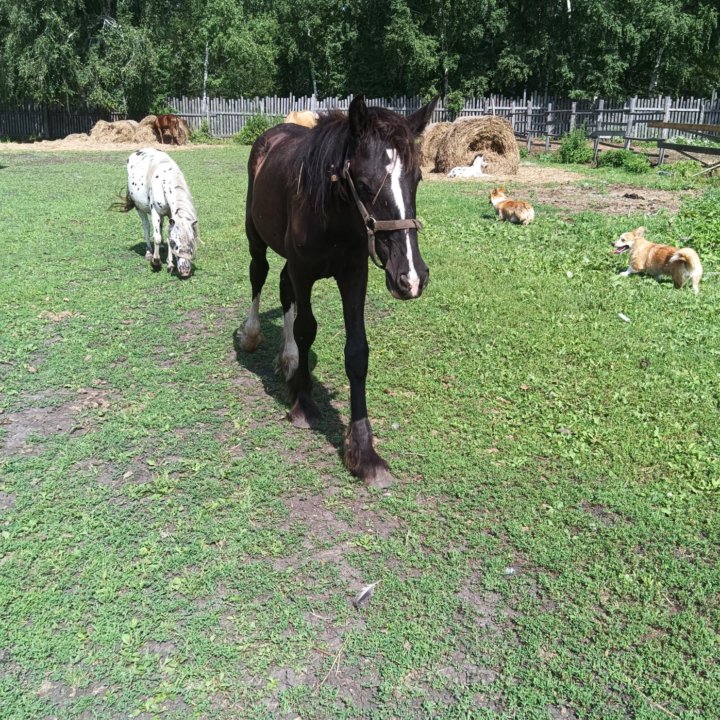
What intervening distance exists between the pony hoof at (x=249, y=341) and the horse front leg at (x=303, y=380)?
0.93m

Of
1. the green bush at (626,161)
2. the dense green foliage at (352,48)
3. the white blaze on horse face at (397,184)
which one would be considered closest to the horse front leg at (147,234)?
the white blaze on horse face at (397,184)

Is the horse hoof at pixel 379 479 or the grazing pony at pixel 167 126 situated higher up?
the grazing pony at pixel 167 126

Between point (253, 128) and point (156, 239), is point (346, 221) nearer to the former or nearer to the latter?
point (156, 239)

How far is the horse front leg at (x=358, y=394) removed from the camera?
3436mm

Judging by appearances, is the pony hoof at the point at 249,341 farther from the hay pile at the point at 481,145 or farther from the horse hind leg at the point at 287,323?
the hay pile at the point at 481,145

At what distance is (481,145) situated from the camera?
16.7 m

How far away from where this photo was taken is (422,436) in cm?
390

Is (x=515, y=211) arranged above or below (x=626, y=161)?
below

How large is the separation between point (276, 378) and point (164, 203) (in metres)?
3.79

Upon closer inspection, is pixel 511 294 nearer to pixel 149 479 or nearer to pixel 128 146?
pixel 149 479

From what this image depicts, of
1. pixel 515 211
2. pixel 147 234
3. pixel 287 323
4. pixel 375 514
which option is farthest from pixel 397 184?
pixel 515 211

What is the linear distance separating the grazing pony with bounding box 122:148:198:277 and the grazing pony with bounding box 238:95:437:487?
2.43m

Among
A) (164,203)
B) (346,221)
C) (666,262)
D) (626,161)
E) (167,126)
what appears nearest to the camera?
(346,221)

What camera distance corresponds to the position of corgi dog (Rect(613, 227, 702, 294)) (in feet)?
20.4
